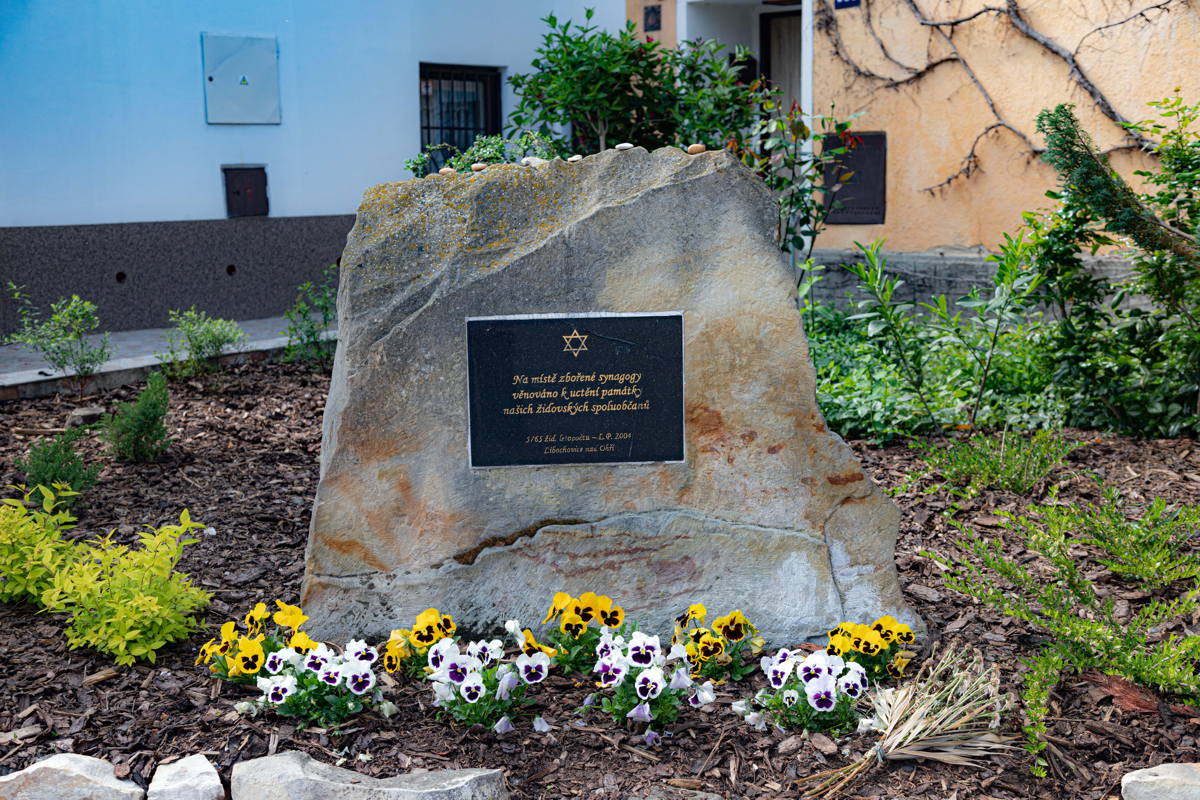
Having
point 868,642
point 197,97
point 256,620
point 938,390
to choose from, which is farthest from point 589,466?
point 197,97

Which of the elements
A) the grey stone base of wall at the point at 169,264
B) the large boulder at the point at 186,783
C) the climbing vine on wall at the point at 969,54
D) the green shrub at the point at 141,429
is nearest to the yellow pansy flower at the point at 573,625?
the large boulder at the point at 186,783

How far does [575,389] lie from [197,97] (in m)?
6.69

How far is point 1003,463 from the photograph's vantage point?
5.00 m

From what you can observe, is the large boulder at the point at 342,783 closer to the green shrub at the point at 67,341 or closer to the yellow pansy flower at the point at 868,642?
the yellow pansy flower at the point at 868,642

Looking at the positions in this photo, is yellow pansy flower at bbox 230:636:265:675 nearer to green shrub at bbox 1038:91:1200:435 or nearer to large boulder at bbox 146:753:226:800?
large boulder at bbox 146:753:226:800

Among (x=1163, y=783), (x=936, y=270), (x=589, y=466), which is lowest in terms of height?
(x=1163, y=783)

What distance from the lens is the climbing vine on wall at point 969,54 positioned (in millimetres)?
7527

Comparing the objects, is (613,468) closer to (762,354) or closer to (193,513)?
(762,354)

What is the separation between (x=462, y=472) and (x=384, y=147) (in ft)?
24.0

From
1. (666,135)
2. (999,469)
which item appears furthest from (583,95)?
(999,469)

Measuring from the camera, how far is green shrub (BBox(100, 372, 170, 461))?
17.7 feet

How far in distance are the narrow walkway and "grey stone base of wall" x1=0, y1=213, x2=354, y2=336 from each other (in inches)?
9.5

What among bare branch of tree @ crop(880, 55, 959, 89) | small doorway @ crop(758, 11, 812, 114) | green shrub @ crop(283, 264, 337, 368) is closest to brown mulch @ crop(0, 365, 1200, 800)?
green shrub @ crop(283, 264, 337, 368)

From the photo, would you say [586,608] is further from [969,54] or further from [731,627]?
[969,54]
